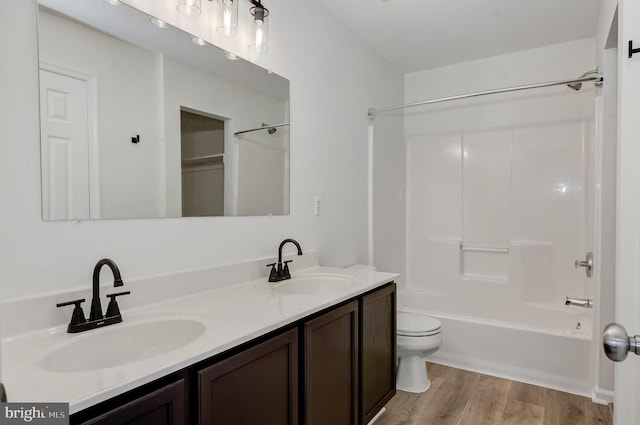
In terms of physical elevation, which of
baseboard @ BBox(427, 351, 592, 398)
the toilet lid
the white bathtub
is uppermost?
the toilet lid

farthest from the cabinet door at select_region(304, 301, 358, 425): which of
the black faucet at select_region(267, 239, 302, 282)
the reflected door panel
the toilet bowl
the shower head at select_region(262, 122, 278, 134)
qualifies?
the shower head at select_region(262, 122, 278, 134)

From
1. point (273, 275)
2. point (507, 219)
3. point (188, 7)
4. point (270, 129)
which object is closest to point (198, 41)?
point (188, 7)

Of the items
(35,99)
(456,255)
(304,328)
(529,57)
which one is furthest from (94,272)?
(529,57)

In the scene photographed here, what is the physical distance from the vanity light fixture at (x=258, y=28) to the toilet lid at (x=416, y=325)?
1904mm

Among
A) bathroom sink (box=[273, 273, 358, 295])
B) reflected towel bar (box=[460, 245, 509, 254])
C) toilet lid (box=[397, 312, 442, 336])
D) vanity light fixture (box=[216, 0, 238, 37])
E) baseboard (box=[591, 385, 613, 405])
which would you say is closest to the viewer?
vanity light fixture (box=[216, 0, 238, 37])

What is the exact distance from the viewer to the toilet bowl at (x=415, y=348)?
2.39 meters

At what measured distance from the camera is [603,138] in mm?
2203

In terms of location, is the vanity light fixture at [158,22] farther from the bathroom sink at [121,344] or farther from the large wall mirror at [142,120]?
the bathroom sink at [121,344]

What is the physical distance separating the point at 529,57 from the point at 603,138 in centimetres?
120

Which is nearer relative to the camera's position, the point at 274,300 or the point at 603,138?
the point at 274,300

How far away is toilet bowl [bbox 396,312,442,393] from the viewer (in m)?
2.39

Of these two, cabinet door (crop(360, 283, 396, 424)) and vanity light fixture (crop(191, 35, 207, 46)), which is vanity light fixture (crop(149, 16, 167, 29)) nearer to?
vanity light fixture (crop(191, 35, 207, 46))

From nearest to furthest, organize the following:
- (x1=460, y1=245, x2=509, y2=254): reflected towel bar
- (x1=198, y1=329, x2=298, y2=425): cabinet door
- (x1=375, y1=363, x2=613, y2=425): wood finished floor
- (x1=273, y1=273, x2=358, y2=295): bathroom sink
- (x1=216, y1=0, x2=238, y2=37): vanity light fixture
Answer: (x1=198, y1=329, x2=298, y2=425): cabinet door < (x1=216, y1=0, x2=238, y2=37): vanity light fixture < (x1=273, y1=273, x2=358, y2=295): bathroom sink < (x1=375, y1=363, x2=613, y2=425): wood finished floor < (x1=460, y1=245, x2=509, y2=254): reflected towel bar

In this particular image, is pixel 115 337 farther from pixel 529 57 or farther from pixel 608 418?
pixel 529 57
